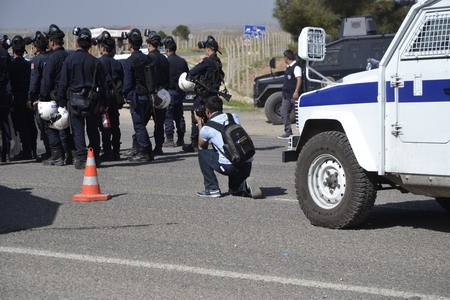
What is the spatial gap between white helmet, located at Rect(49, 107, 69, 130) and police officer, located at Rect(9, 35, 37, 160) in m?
1.46

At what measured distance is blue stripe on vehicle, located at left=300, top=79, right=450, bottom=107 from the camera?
25.8ft

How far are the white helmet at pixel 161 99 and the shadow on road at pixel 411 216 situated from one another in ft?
18.8

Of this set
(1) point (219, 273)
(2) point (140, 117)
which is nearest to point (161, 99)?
(2) point (140, 117)

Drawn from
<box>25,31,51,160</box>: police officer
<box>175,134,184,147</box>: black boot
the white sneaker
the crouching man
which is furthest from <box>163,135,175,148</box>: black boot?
the white sneaker

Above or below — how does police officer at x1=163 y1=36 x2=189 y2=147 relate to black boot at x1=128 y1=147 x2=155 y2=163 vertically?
above

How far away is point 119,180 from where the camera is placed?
13016mm

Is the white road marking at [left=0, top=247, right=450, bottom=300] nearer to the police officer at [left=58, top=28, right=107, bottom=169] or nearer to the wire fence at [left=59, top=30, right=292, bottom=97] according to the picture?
the police officer at [left=58, top=28, right=107, bottom=169]

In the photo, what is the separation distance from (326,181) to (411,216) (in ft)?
4.24

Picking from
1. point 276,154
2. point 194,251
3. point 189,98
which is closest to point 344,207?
point 194,251

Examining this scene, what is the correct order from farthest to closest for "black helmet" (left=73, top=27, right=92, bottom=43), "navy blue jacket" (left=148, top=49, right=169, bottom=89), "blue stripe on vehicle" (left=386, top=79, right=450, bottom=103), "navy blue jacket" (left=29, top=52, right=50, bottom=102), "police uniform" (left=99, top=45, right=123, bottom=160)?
1. "navy blue jacket" (left=148, top=49, right=169, bottom=89)
2. "police uniform" (left=99, top=45, right=123, bottom=160)
3. "navy blue jacket" (left=29, top=52, right=50, bottom=102)
4. "black helmet" (left=73, top=27, right=92, bottom=43)
5. "blue stripe on vehicle" (left=386, top=79, right=450, bottom=103)

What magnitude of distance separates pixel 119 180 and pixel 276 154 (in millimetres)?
4654

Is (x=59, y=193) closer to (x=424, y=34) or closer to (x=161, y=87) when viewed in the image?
(x=161, y=87)

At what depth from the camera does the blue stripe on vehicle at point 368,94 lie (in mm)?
7863

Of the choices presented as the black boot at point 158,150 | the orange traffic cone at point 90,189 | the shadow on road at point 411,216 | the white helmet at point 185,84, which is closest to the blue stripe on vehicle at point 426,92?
the shadow on road at point 411,216
